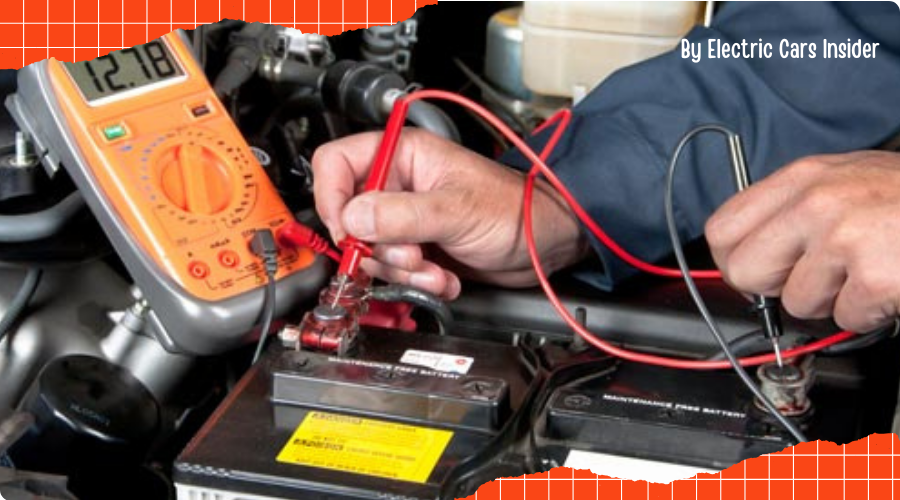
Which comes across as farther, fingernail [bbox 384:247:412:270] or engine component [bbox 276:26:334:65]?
engine component [bbox 276:26:334:65]

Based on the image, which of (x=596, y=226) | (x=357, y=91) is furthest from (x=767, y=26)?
(x=357, y=91)

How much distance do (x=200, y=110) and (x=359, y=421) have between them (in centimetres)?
32

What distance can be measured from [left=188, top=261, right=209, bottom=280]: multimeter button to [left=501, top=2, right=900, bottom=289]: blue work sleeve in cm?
36

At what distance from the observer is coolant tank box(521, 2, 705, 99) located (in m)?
1.41

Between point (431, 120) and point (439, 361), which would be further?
point (431, 120)

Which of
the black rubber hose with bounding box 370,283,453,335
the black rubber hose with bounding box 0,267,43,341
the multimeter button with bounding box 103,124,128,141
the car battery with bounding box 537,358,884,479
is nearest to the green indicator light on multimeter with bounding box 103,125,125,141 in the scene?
the multimeter button with bounding box 103,124,128,141

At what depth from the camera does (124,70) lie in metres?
1.10

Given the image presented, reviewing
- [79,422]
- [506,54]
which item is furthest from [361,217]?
[506,54]

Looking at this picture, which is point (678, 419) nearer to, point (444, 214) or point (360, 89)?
point (444, 214)

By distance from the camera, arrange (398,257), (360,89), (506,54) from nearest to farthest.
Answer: (398,257) → (360,89) → (506,54)

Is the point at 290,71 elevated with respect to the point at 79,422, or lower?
elevated

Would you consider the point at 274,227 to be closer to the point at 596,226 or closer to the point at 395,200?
the point at 395,200

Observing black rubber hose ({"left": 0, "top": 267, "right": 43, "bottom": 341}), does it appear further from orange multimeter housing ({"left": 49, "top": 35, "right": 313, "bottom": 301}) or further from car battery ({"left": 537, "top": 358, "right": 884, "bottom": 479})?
car battery ({"left": 537, "top": 358, "right": 884, "bottom": 479})

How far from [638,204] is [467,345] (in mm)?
304
